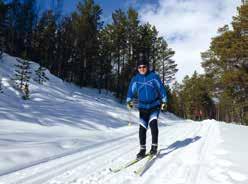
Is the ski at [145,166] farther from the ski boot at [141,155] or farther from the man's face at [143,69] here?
the man's face at [143,69]

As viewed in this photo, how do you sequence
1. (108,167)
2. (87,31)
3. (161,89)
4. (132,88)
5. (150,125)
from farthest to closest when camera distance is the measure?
(87,31)
(132,88)
(161,89)
(150,125)
(108,167)

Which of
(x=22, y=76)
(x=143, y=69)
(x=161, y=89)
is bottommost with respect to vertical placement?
(x=161, y=89)

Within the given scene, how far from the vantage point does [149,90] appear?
281 inches

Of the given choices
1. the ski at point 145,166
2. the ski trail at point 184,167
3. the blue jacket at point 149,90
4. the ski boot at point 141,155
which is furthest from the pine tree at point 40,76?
the ski at point 145,166

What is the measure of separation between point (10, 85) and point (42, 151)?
1791 centimetres

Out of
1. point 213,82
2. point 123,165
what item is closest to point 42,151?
point 123,165

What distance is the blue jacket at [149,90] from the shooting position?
7.15 meters

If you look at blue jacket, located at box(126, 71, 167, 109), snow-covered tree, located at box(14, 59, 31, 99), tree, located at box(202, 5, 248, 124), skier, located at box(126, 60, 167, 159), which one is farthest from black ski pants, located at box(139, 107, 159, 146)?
tree, located at box(202, 5, 248, 124)

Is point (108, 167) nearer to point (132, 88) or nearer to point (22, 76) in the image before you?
point (132, 88)

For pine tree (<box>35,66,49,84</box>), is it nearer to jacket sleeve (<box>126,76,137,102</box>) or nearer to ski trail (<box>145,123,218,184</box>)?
jacket sleeve (<box>126,76,137,102</box>)

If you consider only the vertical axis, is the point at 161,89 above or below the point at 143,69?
below

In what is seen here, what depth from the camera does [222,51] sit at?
2673cm

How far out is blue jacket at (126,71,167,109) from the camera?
715 cm

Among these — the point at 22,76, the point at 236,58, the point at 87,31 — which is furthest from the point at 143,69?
the point at 87,31
